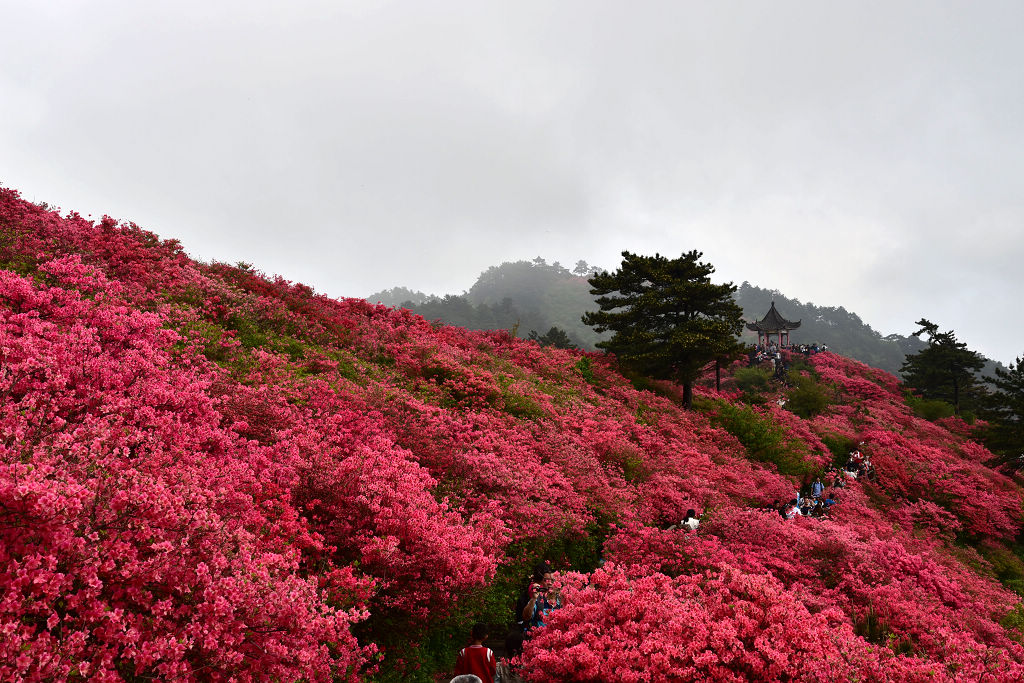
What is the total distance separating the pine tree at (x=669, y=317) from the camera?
869 inches

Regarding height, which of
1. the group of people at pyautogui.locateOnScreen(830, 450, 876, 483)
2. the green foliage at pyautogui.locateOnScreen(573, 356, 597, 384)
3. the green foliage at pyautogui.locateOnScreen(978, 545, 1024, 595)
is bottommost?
the green foliage at pyautogui.locateOnScreen(978, 545, 1024, 595)

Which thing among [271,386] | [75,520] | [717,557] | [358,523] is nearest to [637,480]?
[717,557]

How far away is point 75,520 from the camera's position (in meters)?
3.20

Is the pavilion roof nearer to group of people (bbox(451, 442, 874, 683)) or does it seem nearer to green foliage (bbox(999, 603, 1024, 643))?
group of people (bbox(451, 442, 874, 683))

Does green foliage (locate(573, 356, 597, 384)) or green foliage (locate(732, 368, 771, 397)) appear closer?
green foliage (locate(573, 356, 597, 384))

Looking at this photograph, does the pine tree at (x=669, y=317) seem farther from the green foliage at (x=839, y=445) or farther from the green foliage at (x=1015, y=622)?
the green foliage at (x=1015, y=622)

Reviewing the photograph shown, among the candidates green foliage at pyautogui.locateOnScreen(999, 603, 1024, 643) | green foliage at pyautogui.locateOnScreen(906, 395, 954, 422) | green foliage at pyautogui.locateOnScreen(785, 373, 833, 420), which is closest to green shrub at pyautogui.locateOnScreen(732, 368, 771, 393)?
green foliage at pyautogui.locateOnScreen(785, 373, 833, 420)

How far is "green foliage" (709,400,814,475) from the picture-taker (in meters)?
18.1

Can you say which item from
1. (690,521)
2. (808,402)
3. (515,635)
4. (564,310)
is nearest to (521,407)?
(690,521)

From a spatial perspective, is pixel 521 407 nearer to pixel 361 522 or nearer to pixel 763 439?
pixel 361 522

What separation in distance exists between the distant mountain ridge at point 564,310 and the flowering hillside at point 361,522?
188ft

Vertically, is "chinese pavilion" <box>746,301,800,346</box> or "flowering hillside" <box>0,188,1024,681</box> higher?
"chinese pavilion" <box>746,301,800,346</box>

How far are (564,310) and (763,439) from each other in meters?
102

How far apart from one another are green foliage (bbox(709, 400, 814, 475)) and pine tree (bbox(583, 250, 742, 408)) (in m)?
2.18
